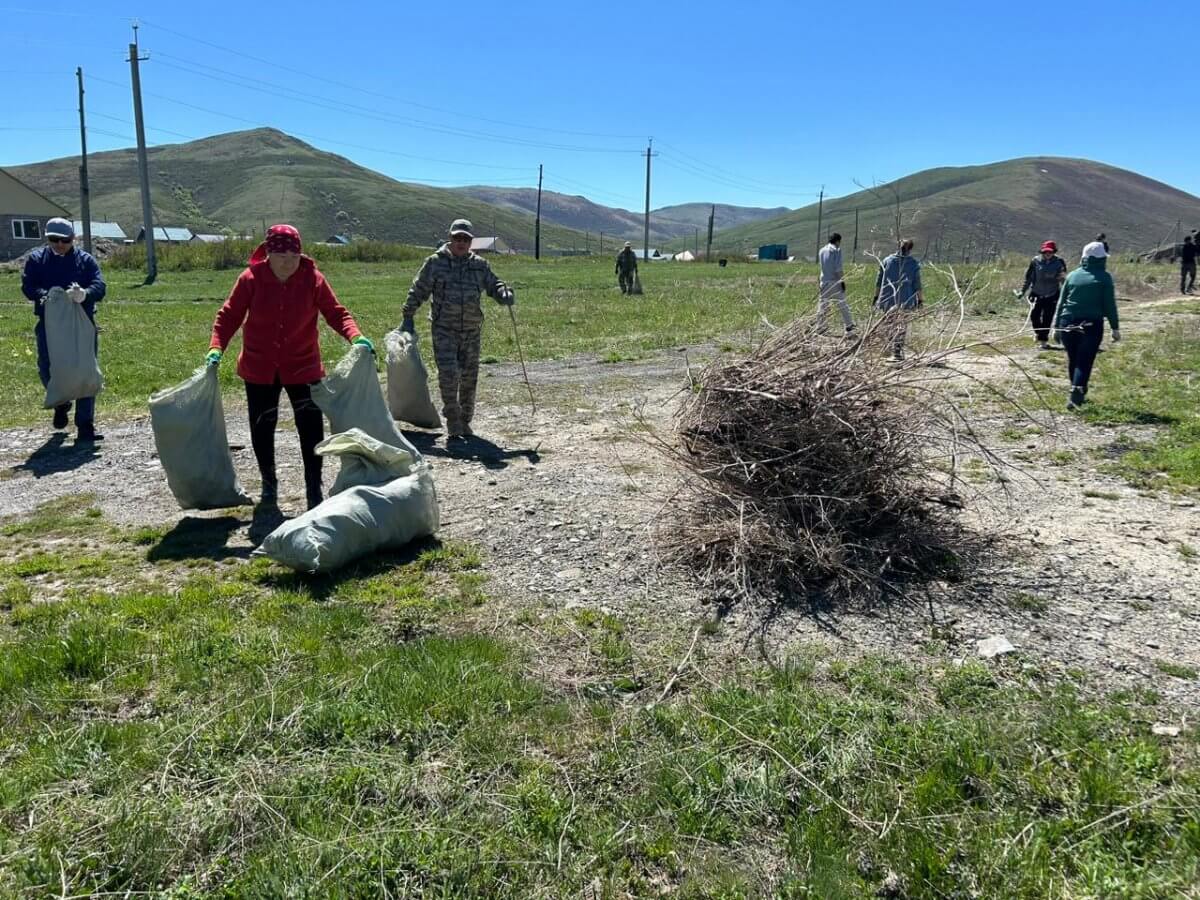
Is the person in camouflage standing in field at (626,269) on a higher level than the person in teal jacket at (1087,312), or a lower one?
higher

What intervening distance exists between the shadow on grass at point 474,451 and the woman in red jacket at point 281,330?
1644 millimetres

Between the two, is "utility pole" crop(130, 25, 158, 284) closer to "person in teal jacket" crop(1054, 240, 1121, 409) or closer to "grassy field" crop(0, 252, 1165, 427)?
"grassy field" crop(0, 252, 1165, 427)

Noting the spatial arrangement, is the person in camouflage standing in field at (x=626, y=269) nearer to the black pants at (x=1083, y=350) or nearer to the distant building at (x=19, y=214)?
the black pants at (x=1083, y=350)

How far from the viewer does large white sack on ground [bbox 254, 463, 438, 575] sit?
4281 millimetres

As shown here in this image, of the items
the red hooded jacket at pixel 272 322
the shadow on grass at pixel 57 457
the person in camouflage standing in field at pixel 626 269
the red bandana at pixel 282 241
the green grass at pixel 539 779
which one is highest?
the person in camouflage standing in field at pixel 626 269

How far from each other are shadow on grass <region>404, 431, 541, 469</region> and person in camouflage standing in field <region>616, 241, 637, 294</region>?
1700 centimetres

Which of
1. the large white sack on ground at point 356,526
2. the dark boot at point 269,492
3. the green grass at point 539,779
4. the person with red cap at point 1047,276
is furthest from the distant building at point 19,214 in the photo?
the green grass at point 539,779

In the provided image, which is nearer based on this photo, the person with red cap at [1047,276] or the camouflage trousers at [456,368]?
the camouflage trousers at [456,368]

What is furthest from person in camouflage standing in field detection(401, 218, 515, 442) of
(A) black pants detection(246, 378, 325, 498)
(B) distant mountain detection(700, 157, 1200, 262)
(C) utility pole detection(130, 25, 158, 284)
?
(B) distant mountain detection(700, 157, 1200, 262)

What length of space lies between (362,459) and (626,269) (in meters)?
20.2

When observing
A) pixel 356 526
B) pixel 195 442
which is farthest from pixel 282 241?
pixel 356 526

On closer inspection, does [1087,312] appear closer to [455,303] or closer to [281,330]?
[455,303]

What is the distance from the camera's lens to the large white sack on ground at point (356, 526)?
14.0 ft

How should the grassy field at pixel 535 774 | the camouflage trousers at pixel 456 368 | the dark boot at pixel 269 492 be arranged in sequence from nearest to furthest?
1. the grassy field at pixel 535 774
2. the dark boot at pixel 269 492
3. the camouflage trousers at pixel 456 368
